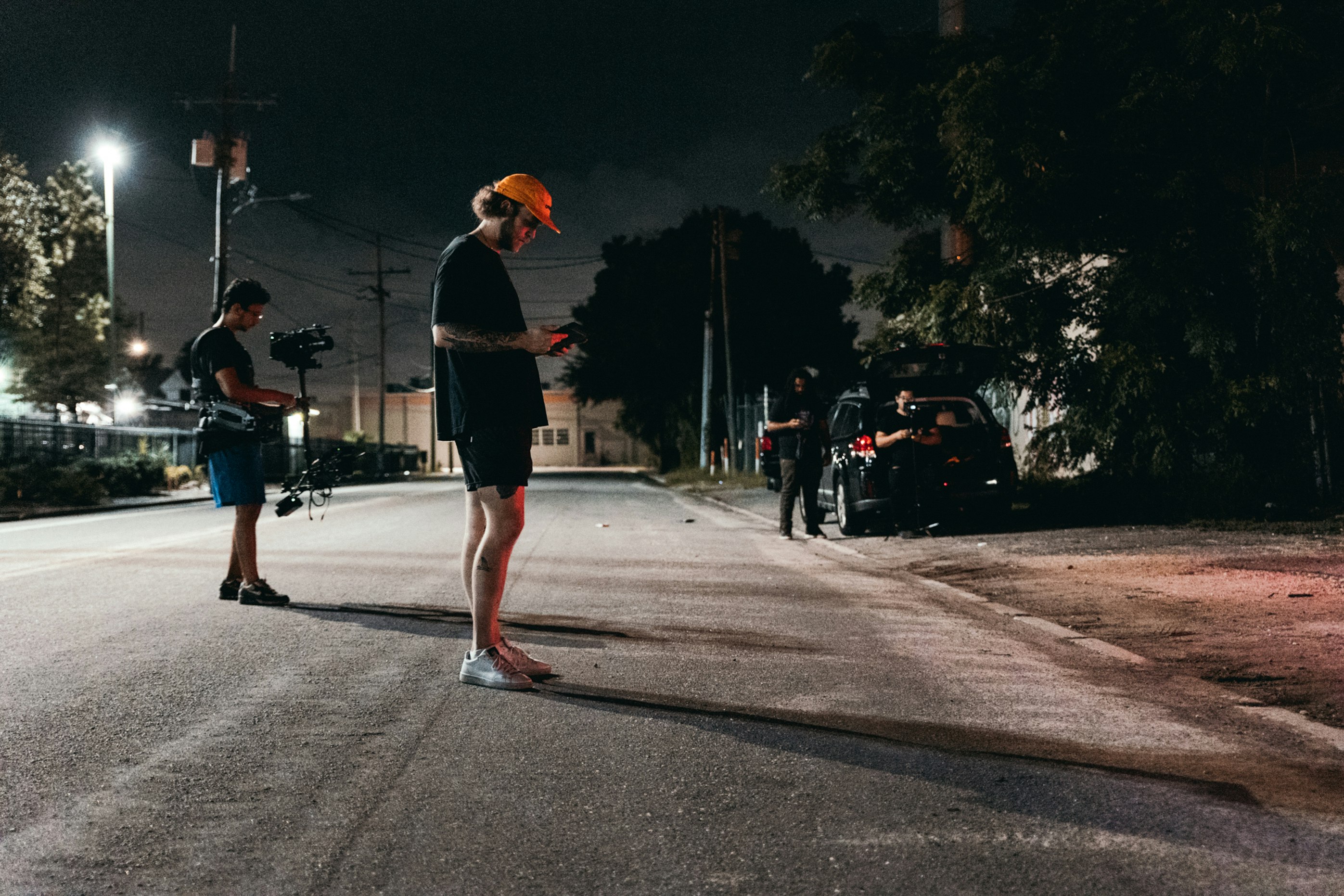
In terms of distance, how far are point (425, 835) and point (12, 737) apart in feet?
6.25

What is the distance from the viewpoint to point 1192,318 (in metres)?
13.3

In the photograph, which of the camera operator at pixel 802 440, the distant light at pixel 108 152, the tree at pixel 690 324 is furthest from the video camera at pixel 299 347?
the tree at pixel 690 324

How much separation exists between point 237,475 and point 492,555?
317 centimetres

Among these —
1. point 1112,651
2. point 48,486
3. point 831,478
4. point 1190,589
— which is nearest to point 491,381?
point 1112,651

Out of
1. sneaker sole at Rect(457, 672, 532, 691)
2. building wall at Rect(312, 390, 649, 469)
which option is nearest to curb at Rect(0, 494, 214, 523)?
sneaker sole at Rect(457, 672, 532, 691)

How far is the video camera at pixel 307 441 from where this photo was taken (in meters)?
7.29

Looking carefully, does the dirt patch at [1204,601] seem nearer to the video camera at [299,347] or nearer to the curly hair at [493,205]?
the curly hair at [493,205]

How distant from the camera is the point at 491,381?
16.2ft

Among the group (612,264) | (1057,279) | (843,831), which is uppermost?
(612,264)

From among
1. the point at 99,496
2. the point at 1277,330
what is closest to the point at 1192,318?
the point at 1277,330

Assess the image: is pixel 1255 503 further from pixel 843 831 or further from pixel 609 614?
pixel 843 831

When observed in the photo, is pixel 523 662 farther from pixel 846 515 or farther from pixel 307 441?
pixel 846 515

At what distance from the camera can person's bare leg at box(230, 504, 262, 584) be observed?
7453mm

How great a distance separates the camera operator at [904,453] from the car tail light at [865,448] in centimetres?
7
